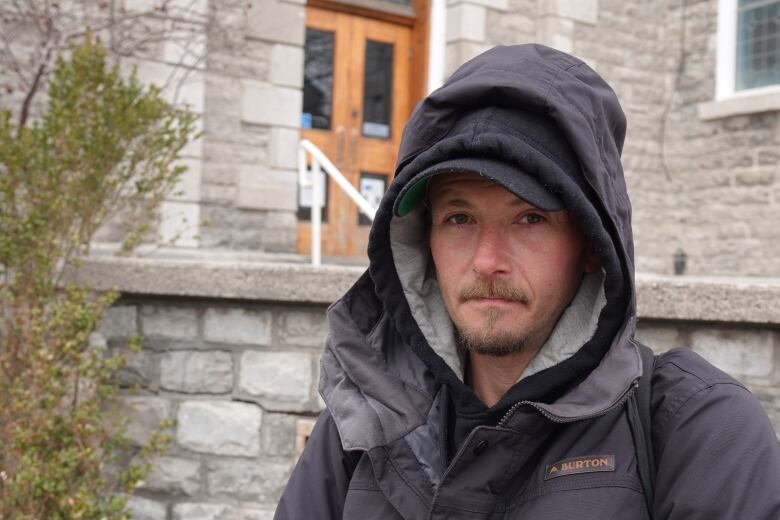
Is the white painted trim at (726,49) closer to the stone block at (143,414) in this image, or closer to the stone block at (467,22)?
the stone block at (467,22)

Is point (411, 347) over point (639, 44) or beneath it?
beneath

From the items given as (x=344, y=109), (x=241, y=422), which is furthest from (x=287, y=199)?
(x=241, y=422)

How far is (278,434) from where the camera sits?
148 inches

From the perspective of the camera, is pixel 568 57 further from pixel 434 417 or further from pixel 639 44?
pixel 639 44

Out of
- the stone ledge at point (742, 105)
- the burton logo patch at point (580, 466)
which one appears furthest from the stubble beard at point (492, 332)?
the stone ledge at point (742, 105)

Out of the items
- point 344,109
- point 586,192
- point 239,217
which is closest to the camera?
point 586,192

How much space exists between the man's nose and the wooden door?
5.72 meters

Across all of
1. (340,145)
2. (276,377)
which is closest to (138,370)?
(276,377)

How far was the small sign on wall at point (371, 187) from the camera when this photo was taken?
25.0 feet

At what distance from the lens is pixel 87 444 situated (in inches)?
141

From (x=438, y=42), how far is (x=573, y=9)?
3.96 ft

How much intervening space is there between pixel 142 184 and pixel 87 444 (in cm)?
136

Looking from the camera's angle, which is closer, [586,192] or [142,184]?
[586,192]

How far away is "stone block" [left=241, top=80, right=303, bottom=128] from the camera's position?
6590 mm
